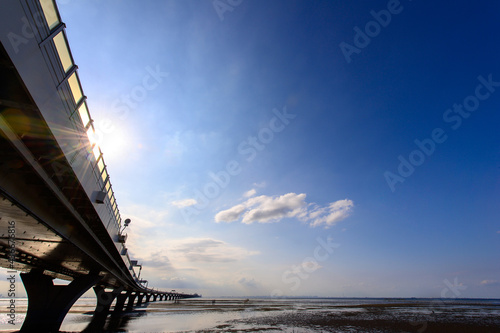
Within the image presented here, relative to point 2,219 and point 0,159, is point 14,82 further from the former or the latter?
point 2,219

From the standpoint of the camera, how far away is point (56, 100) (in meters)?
6.97

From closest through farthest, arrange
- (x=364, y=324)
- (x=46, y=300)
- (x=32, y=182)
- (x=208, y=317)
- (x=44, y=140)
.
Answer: (x=44, y=140), (x=32, y=182), (x=46, y=300), (x=364, y=324), (x=208, y=317)

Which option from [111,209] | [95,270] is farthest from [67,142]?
[95,270]

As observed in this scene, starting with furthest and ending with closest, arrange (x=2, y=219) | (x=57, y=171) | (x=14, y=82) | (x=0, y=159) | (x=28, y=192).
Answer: (x=2, y=219), (x=28, y=192), (x=57, y=171), (x=0, y=159), (x=14, y=82)

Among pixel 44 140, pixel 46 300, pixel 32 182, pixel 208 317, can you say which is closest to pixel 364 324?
pixel 208 317

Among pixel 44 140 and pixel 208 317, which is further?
pixel 208 317

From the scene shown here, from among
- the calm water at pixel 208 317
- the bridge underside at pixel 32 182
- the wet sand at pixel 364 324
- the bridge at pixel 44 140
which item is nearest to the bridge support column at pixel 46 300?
the calm water at pixel 208 317

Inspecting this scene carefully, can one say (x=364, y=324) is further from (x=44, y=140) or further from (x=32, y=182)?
(x=44, y=140)

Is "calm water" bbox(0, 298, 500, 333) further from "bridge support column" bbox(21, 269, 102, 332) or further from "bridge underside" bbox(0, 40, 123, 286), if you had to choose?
"bridge underside" bbox(0, 40, 123, 286)

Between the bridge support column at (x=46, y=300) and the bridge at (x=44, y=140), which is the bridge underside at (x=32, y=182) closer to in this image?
the bridge at (x=44, y=140)

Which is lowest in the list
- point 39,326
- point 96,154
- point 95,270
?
point 39,326

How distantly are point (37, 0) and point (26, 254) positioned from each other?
24304 mm

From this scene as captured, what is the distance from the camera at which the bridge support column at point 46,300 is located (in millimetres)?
23219

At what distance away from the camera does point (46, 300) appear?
80.8ft
